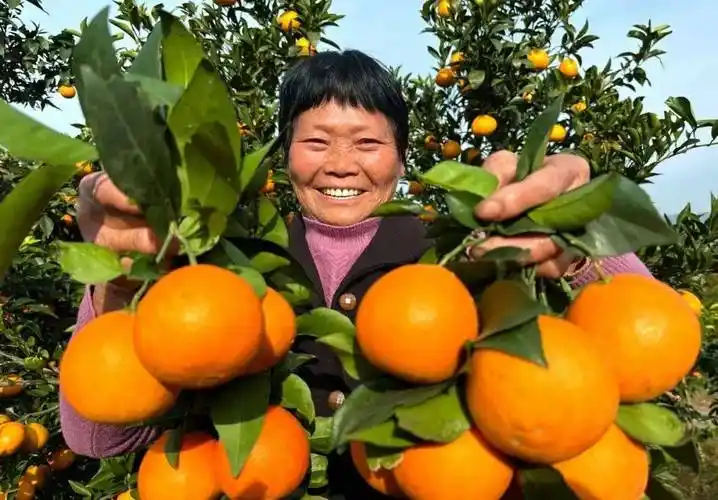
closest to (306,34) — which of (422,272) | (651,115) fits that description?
(651,115)

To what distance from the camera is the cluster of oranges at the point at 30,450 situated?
2.15m

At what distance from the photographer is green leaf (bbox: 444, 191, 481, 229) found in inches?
24.7

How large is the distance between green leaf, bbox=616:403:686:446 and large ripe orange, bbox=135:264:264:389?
0.33 meters

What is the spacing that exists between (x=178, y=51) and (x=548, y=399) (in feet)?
1.59

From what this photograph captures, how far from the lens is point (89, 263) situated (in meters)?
0.62

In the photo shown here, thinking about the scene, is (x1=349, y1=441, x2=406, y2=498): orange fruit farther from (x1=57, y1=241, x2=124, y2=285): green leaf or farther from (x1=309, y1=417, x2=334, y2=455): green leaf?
(x1=57, y1=241, x2=124, y2=285): green leaf

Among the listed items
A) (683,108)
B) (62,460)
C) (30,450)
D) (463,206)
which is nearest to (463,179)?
(463,206)

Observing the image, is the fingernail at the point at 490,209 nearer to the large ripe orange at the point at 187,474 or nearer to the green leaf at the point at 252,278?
the green leaf at the point at 252,278

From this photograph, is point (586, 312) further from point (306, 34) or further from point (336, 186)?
point (306, 34)

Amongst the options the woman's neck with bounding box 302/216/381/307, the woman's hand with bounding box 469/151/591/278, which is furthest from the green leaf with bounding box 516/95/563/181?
the woman's neck with bounding box 302/216/381/307

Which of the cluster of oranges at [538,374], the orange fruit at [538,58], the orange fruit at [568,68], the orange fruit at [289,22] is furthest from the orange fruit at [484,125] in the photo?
the cluster of oranges at [538,374]

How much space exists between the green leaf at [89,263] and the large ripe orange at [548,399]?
0.35 meters

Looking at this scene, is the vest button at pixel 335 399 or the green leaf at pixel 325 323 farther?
the vest button at pixel 335 399

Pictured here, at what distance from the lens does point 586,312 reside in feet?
1.94
